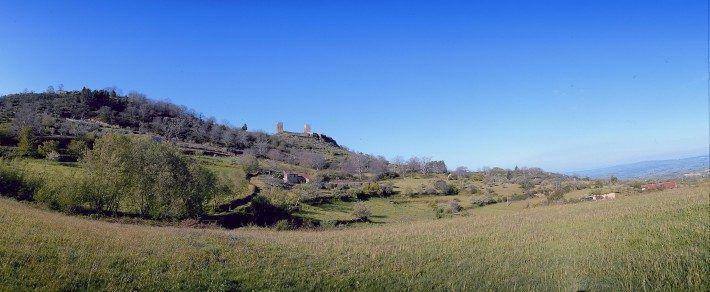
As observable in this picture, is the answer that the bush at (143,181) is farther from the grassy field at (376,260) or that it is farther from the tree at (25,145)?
the tree at (25,145)

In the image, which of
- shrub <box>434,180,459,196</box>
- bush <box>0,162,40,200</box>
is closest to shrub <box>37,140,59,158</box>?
bush <box>0,162,40,200</box>

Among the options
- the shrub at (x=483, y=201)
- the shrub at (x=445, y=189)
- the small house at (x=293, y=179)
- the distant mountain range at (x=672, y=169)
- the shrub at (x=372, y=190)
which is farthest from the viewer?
the small house at (x=293, y=179)

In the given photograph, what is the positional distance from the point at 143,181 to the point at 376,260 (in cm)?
3283

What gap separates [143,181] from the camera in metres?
41.1

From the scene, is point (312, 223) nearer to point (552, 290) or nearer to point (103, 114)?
point (552, 290)

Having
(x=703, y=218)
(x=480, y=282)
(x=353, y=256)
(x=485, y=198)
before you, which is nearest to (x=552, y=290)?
(x=480, y=282)

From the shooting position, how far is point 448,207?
5528 cm

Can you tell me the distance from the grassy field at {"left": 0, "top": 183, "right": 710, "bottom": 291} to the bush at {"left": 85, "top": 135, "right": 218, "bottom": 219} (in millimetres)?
21125

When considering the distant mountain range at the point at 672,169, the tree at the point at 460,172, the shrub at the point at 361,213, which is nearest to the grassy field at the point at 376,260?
the distant mountain range at the point at 672,169

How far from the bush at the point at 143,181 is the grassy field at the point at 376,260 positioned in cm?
2113

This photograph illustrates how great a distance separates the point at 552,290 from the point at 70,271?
44.1 ft

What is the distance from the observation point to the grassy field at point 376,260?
39.5ft

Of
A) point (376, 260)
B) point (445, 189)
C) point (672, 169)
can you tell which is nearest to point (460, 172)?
point (445, 189)

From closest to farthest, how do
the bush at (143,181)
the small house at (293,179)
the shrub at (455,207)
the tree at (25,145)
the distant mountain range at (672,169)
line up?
the distant mountain range at (672,169) < the bush at (143,181) < the shrub at (455,207) < the tree at (25,145) < the small house at (293,179)
